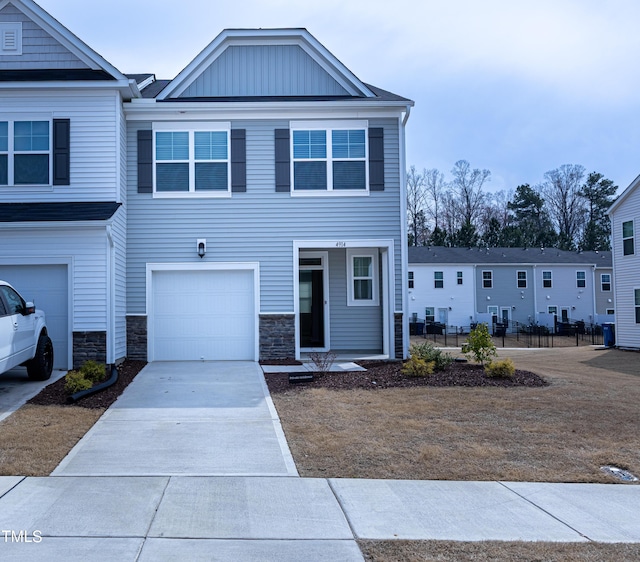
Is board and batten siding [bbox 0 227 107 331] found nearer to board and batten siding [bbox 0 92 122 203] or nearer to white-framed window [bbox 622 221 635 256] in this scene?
board and batten siding [bbox 0 92 122 203]

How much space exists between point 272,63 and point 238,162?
8.84 feet

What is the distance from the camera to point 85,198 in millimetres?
13039

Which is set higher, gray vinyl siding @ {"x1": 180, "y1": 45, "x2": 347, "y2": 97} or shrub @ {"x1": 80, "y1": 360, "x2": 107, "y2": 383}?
gray vinyl siding @ {"x1": 180, "y1": 45, "x2": 347, "y2": 97}

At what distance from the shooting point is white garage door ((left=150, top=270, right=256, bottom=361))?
14.1 m

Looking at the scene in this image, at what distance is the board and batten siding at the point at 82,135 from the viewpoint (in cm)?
1298

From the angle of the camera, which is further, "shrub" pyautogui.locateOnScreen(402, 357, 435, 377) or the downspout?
the downspout

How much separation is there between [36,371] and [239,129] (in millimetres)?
6848

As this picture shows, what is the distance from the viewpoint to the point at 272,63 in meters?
14.9

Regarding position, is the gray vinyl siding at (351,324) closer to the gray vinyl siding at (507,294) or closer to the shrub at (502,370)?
the shrub at (502,370)

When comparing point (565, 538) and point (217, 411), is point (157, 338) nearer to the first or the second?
point (217, 411)

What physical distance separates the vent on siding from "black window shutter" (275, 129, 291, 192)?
5870 millimetres

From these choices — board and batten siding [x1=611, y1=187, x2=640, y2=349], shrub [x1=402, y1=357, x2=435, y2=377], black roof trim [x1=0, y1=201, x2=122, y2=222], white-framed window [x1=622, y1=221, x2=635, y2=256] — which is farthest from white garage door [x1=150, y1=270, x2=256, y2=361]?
white-framed window [x1=622, y1=221, x2=635, y2=256]

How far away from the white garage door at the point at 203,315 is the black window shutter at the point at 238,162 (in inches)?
77.1

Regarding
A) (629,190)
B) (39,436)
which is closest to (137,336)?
(39,436)
